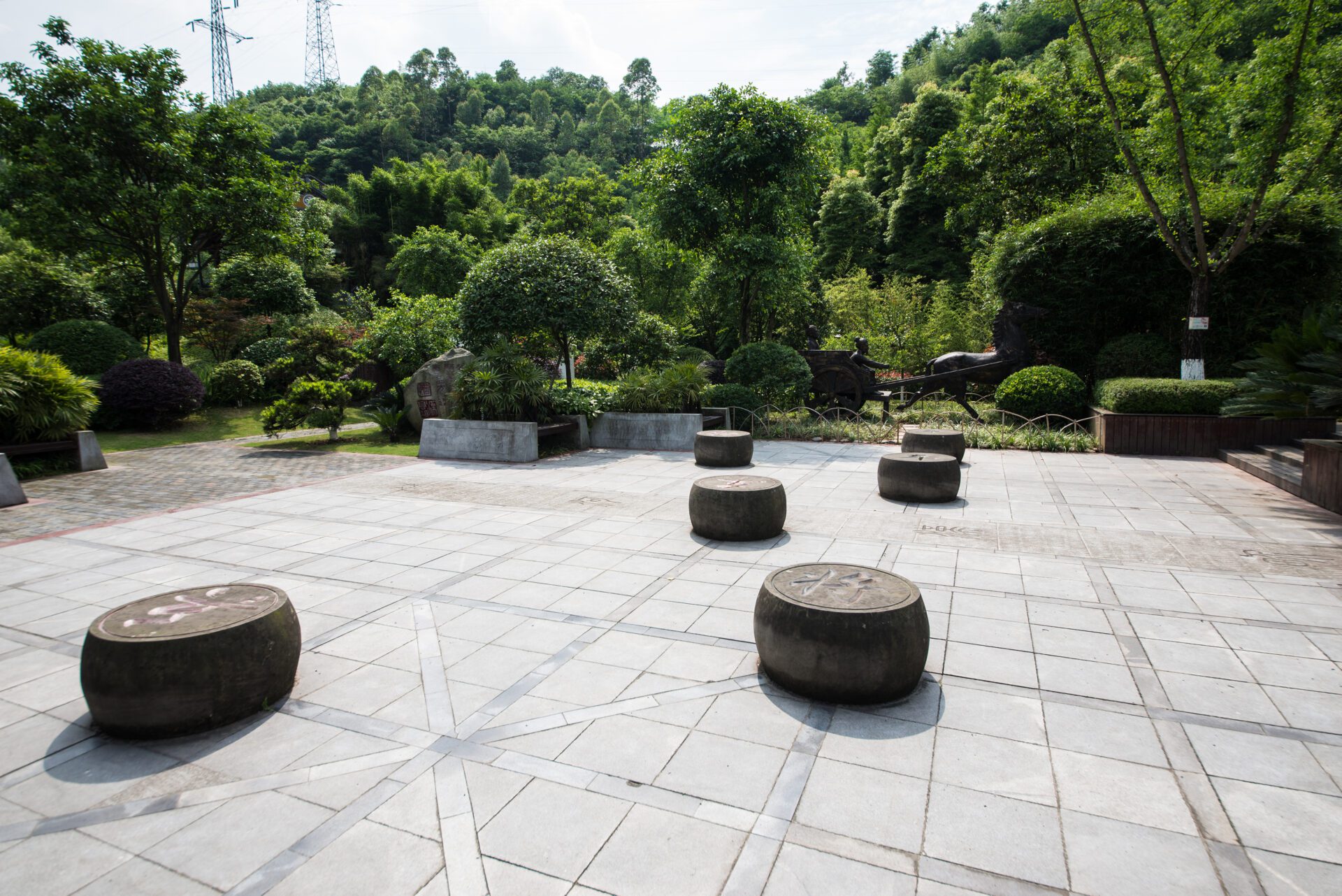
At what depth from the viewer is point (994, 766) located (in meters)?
3.24

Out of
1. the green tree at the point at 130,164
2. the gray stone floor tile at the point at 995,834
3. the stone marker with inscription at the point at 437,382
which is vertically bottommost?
the gray stone floor tile at the point at 995,834

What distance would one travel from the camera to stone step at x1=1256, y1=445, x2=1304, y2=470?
31.0ft

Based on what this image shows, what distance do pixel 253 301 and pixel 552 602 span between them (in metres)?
27.2

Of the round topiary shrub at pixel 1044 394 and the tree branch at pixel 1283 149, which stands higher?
the tree branch at pixel 1283 149

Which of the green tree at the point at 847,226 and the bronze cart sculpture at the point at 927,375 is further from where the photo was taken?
the green tree at the point at 847,226

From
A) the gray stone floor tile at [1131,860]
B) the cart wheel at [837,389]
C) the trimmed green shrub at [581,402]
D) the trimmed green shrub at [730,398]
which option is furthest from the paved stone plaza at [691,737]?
the cart wheel at [837,389]

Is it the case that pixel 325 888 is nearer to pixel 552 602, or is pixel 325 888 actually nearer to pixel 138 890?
pixel 138 890

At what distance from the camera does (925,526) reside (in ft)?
24.9

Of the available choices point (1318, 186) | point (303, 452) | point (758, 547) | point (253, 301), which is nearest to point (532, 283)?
point (303, 452)

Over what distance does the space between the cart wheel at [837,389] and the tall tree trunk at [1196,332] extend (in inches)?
252

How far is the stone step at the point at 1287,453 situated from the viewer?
9445 millimetres

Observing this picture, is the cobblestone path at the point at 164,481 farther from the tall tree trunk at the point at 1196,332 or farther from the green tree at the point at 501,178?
the green tree at the point at 501,178

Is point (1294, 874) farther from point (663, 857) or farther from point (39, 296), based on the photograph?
point (39, 296)

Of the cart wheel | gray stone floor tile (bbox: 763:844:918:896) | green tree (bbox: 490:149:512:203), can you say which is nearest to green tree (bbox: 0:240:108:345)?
the cart wheel
